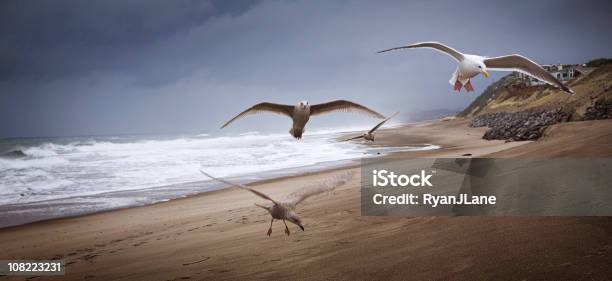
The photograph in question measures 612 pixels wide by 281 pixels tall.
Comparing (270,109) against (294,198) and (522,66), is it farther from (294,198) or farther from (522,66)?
(522,66)

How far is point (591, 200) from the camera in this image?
386cm

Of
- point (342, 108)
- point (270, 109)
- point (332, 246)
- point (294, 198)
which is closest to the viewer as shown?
point (294, 198)

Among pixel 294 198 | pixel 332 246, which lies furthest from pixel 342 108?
pixel 332 246

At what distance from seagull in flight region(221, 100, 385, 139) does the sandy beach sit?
4.97ft

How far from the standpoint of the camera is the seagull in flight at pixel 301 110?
3.74 metres

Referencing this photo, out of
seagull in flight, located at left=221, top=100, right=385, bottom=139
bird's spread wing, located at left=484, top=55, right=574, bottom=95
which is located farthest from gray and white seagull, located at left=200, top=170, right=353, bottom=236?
bird's spread wing, located at left=484, top=55, right=574, bottom=95

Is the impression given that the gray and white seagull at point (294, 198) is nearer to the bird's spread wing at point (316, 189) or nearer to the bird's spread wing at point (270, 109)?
the bird's spread wing at point (316, 189)

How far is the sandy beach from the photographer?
3.16 m

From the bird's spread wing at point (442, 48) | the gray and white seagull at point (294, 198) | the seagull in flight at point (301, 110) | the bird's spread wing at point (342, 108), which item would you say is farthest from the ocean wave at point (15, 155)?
the bird's spread wing at point (442, 48)

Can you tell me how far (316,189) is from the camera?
132 inches

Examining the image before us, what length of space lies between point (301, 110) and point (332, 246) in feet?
6.29

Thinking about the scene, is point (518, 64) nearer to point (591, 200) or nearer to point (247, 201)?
point (591, 200)

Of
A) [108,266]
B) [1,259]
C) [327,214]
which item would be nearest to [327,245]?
[327,214]

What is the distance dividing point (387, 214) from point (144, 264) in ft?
12.4
